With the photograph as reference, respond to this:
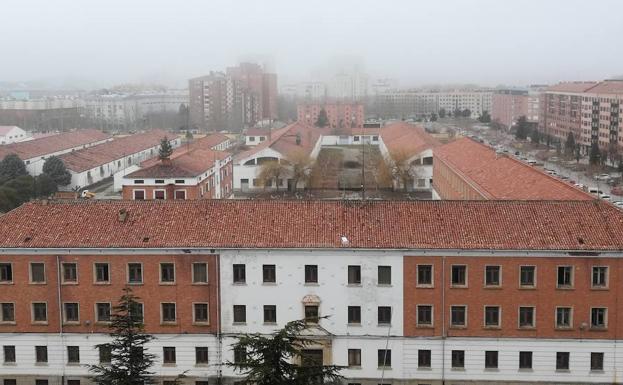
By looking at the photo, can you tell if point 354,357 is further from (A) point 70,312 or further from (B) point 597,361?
(A) point 70,312

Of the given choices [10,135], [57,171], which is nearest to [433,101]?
[10,135]

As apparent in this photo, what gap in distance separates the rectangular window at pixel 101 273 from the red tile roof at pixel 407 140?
2222cm

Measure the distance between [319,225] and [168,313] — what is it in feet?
10.8

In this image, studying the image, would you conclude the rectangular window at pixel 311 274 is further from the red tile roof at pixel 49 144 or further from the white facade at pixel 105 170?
the red tile roof at pixel 49 144

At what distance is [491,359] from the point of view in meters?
13.3

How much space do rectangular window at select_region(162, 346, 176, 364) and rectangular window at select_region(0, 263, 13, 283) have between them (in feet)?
10.6

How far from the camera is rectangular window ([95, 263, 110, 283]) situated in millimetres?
13742

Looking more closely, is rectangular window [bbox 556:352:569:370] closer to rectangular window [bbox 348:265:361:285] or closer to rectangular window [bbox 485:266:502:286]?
rectangular window [bbox 485:266:502:286]

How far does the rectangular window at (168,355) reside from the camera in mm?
13661

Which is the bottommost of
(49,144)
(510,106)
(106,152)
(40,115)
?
(106,152)

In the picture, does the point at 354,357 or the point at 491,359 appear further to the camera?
the point at 354,357

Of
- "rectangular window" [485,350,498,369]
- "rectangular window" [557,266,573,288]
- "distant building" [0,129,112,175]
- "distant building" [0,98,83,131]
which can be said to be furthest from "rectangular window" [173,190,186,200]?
"distant building" [0,98,83,131]

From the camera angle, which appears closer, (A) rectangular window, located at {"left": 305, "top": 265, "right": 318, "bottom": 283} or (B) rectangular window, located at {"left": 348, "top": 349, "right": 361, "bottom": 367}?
(B) rectangular window, located at {"left": 348, "top": 349, "right": 361, "bottom": 367}

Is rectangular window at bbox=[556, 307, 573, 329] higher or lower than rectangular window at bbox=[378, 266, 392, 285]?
lower
